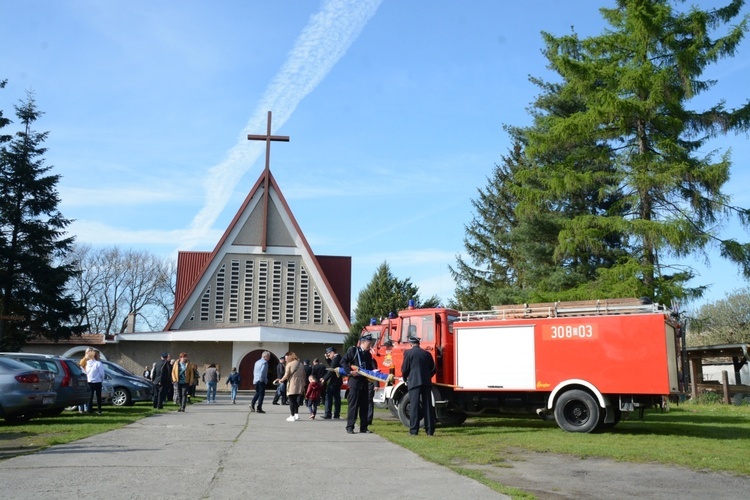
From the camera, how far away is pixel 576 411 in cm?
1448

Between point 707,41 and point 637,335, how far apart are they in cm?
1465

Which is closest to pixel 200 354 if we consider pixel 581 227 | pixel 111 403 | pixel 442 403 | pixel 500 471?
pixel 111 403

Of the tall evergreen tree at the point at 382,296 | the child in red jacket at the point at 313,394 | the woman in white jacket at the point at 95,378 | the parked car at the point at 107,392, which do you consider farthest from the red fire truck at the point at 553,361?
the tall evergreen tree at the point at 382,296

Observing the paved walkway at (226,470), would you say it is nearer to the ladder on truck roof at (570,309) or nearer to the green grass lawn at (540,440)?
the green grass lawn at (540,440)


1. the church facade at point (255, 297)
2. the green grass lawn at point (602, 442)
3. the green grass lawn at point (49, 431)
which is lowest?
the green grass lawn at point (602, 442)

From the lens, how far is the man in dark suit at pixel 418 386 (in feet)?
42.9

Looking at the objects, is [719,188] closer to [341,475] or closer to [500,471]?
[500,471]

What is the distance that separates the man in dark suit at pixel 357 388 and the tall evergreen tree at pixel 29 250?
2782 centimetres

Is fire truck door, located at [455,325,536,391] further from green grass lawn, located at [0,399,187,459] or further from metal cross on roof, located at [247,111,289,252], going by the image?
metal cross on roof, located at [247,111,289,252]

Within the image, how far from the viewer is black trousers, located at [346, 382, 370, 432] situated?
44.7ft

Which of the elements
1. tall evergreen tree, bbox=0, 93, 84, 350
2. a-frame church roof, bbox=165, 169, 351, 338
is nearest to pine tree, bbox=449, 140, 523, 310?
a-frame church roof, bbox=165, 169, 351, 338

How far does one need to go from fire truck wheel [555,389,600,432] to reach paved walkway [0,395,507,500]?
423 centimetres

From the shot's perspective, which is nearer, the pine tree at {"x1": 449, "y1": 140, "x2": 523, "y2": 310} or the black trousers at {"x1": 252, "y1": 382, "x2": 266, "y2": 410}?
the black trousers at {"x1": 252, "y1": 382, "x2": 266, "y2": 410}

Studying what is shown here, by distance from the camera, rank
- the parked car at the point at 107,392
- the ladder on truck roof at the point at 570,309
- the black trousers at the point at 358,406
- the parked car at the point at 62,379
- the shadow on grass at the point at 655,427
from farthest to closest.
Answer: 1. the parked car at the point at 107,392
2. the parked car at the point at 62,379
3. the shadow on grass at the point at 655,427
4. the ladder on truck roof at the point at 570,309
5. the black trousers at the point at 358,406
